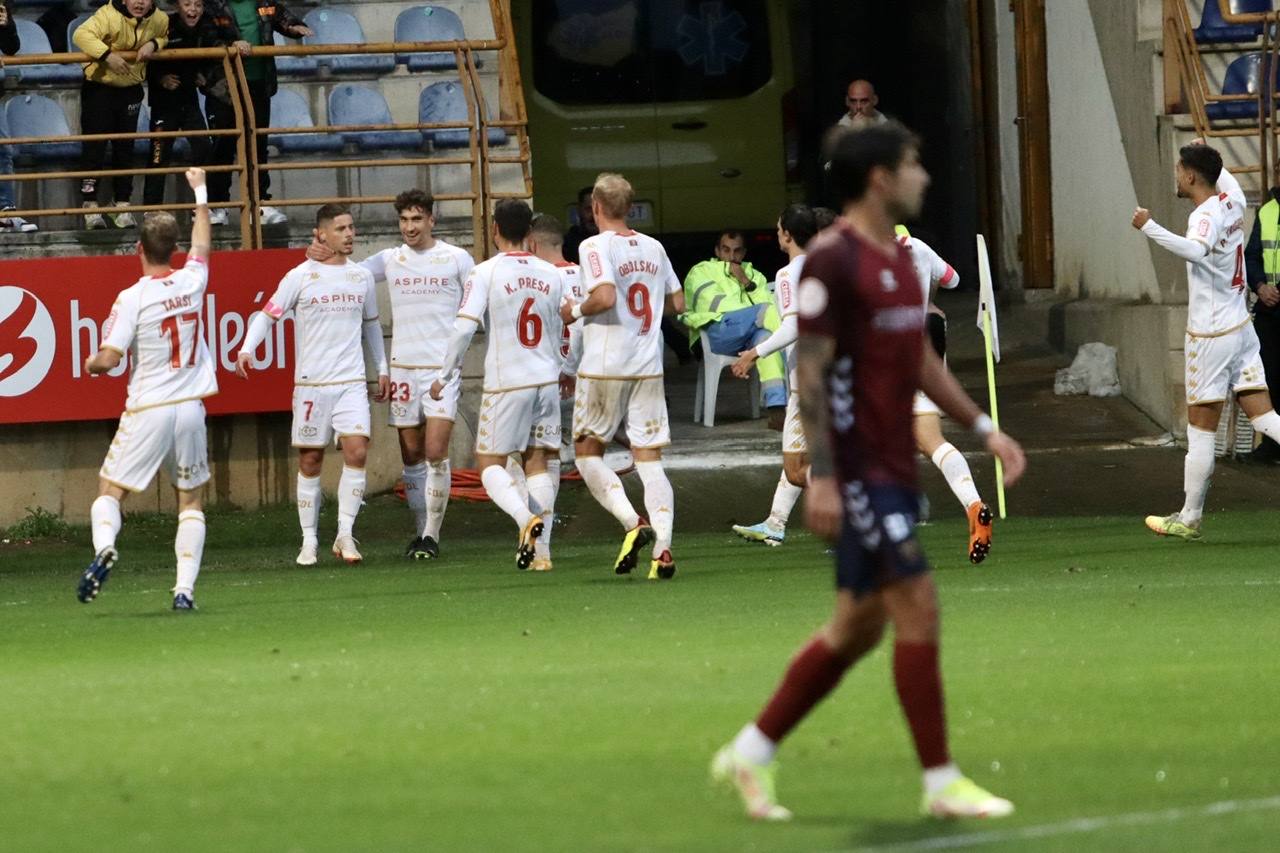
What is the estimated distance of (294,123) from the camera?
20031mm

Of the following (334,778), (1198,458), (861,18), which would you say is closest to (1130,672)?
(334,778)

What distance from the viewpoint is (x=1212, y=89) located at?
19.3 meters

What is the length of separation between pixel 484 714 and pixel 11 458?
1042 centimetres

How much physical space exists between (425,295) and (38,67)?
7.42 m

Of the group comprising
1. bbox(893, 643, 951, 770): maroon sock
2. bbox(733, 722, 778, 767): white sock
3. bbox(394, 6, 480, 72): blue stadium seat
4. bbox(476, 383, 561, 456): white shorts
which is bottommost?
bbox(733, 722, 778, 767): white sock

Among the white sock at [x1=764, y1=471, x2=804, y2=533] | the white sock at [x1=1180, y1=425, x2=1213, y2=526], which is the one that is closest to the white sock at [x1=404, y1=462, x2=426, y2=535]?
the white sock at [x1=764, y1=471, x2=804, y2=533]

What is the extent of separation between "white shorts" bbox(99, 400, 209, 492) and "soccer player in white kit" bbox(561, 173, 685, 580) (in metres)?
2.28

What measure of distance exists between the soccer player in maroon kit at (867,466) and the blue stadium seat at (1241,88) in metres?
13.6

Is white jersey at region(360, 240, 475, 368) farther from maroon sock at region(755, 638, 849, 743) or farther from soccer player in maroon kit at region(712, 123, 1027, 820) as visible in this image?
maroon sock at region(755, 638, 849, 743)

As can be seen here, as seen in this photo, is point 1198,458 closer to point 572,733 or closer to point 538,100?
point 572,733

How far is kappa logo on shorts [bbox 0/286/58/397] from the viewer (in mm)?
16453

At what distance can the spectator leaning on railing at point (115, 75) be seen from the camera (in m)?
17.7

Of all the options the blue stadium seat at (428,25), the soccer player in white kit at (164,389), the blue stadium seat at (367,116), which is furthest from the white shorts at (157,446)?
the blue stadium seat at (428,25)

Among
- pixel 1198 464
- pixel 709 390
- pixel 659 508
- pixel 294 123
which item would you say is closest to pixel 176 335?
pixel 659 508
